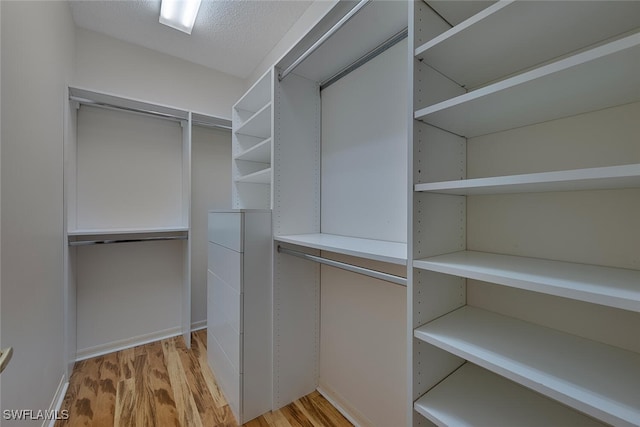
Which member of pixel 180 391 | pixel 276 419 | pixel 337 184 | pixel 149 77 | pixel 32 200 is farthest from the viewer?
pixel 149 77

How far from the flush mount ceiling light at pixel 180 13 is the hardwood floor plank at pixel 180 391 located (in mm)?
2891

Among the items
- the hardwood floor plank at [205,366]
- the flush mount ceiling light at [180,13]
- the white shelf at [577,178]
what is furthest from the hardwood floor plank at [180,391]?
the flush mount ceiling light at [180,13]

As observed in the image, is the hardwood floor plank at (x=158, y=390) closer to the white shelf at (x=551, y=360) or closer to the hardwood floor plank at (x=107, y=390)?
the hardwood floor plank at (x=107, y=390)

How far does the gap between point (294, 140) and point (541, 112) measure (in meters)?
1.27

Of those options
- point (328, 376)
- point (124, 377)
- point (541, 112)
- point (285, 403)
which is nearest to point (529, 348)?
point (541, 112)

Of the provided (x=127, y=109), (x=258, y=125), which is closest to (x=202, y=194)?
(x=127, y=109)

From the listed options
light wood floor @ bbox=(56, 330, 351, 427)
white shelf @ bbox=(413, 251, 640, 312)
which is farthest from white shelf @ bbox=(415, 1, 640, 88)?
light wood floor @ bbox=(56, 330, 351, 427)

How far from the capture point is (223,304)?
5.74 feet

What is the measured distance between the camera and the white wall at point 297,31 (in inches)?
74.6

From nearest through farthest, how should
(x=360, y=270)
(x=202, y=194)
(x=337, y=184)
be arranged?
(x=360, y=270), (x=337, y=184), (x=202, y=194)

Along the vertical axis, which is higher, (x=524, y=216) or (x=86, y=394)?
(x=524, y=216)

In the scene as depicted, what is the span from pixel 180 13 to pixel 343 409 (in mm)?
3193

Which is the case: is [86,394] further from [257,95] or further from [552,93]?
[552,93]

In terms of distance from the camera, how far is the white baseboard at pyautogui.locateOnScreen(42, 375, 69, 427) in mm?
1486
